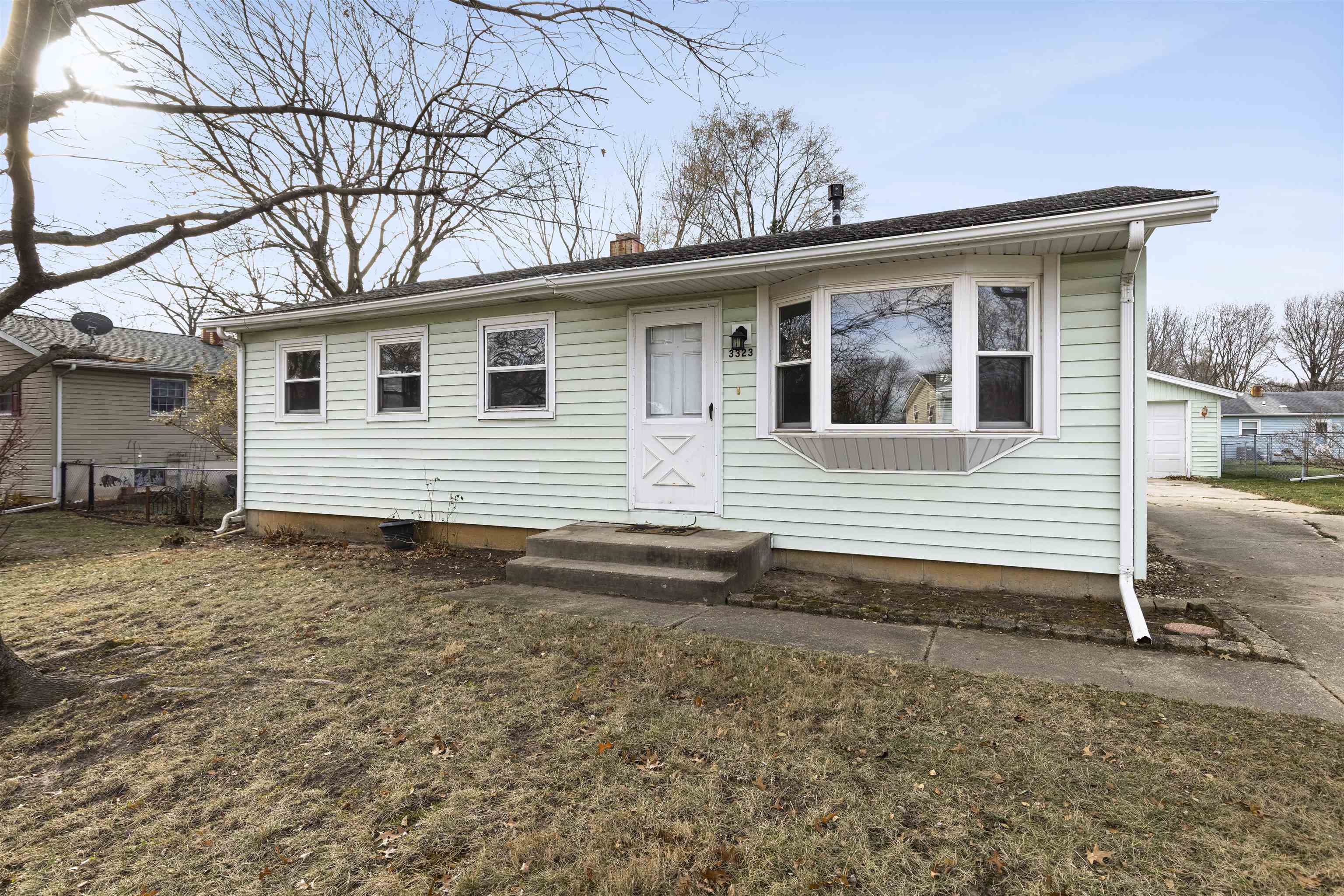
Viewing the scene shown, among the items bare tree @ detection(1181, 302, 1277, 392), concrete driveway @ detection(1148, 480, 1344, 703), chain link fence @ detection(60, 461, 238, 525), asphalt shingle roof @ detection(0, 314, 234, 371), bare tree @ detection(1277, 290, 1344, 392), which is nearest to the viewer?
concrete driveway @ detection(1148, 480, 1344, 703)

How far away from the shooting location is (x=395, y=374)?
26.6ft

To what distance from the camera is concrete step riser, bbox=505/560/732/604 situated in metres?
5.14

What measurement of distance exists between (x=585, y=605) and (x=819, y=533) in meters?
2.26

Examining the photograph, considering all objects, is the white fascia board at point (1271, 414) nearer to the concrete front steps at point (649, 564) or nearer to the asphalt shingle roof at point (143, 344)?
the concrete front steps at point (649, 564)

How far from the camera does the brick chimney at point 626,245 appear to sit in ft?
30.0

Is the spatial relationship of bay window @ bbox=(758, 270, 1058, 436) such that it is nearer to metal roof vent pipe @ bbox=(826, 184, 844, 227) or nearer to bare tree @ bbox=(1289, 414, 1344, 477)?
metal roof vent pipe @ bbox=(826, 184, 844, 227)

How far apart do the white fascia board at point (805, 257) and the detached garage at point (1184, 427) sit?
17.4m

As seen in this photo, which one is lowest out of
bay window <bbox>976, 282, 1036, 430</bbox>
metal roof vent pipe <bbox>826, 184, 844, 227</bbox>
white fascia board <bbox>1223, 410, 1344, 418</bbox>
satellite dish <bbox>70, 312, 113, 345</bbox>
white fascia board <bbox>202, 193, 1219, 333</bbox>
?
bay window <bbox>976, 282, 1036, 430</bbox>

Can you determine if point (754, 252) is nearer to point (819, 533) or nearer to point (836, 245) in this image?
point (836, 245)

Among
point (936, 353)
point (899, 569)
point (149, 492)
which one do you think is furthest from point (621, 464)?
point (149, 492)

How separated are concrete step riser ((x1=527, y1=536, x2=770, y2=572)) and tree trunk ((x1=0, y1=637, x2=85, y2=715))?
3363 mm

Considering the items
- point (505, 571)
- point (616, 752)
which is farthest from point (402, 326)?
point (616, 752)

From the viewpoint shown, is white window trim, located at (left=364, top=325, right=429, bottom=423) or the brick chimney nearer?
white window trim, located at (left=364, top=325, right=429, bottom=423)

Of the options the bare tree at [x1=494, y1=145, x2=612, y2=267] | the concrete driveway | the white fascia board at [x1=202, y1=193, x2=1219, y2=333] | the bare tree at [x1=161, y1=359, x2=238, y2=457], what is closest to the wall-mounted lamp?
the white fascia board at [x1=202, y1=193, x2=1219, y2=333]
